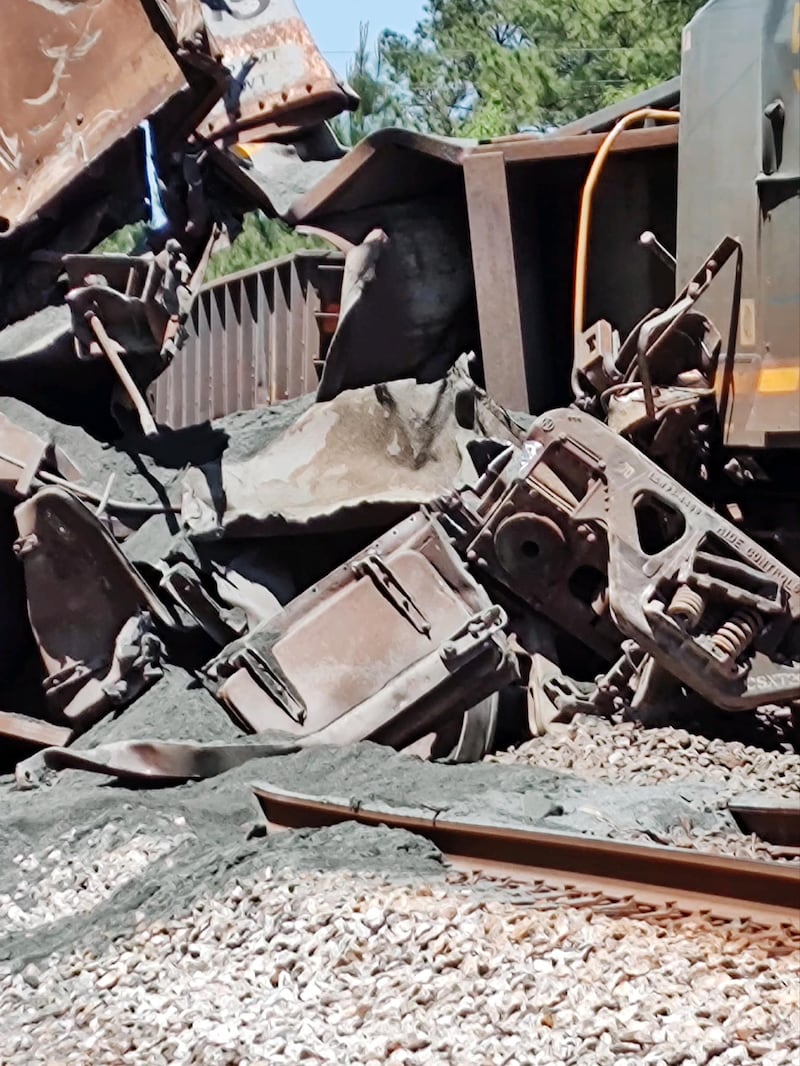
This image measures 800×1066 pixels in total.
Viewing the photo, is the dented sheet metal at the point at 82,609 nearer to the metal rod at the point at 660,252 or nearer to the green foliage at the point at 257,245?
the metal rod at the point at 660,252

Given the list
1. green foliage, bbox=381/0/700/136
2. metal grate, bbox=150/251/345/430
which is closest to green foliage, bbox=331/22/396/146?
green foliage, bbox=381/0/700/136

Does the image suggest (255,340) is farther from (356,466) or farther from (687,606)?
(687,606)

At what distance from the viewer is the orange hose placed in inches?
241

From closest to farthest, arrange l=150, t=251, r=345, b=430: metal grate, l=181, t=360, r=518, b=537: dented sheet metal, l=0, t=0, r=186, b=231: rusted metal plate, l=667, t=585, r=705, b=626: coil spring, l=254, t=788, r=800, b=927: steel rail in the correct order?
l=254, t=788, r=800, b=927: steel rail
l=667, t=585, r=705, b=626: coil spring
l=181, t=360, r=518, b=537: dented sheet metal
l=0, t=0, r=186, b=231: rusted metal plate
l=150, t=251, r=345, b=430: metal grate

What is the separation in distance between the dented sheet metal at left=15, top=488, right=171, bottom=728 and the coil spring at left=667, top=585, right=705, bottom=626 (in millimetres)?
2348

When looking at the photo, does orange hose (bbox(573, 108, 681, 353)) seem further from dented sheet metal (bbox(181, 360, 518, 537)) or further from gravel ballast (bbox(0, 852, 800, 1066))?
gravel ballast (bbox(0, 852, 800, 1066))

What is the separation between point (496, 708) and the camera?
580 centimetres

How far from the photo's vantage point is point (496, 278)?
21.8ft

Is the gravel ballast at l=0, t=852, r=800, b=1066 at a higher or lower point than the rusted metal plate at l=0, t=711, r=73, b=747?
higher

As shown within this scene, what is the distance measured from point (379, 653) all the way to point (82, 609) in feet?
4.81

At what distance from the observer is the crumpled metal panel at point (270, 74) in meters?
7.70

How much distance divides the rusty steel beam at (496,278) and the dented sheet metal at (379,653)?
3.32 ft

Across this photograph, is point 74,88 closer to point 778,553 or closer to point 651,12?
point 778,553

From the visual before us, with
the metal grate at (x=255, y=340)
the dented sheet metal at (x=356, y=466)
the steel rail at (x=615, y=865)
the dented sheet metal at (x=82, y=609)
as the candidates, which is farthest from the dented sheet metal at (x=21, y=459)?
the steel rail at (x=615, y=865)
